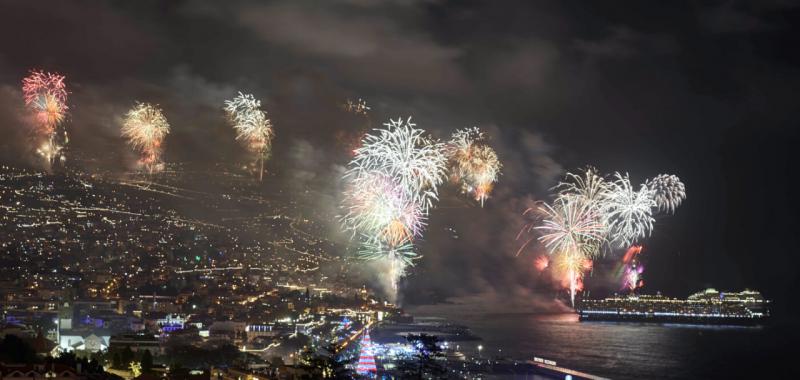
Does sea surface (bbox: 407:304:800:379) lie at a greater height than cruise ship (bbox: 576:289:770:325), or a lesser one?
lesser

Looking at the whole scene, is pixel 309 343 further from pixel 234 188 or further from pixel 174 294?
pixel 234 188

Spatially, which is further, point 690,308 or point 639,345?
point 690,308

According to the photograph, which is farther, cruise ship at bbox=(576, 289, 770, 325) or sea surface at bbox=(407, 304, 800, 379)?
cruise ship at bbox=(576, 289, 770, 325)

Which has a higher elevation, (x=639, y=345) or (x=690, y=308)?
(x=690, y=308)
